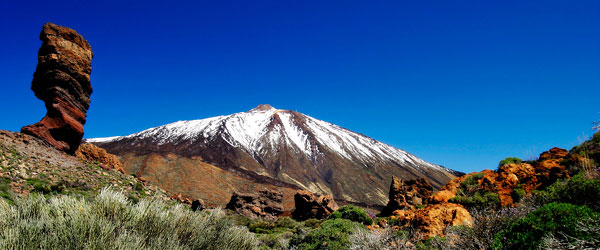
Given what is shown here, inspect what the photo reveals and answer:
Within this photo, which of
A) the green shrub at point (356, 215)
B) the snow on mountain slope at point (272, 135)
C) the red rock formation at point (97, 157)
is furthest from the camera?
the snow on mountain slope at point (272, 135)

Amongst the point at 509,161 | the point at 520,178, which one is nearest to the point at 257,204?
the point at 509,161

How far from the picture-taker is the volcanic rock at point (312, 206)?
77.7 ft

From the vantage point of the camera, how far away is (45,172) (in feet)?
44.0

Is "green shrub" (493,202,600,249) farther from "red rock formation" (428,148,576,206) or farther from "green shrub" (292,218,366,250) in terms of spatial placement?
"red rock formation" (428,148,576,206)

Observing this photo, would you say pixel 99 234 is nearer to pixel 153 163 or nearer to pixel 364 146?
pixel 153 163

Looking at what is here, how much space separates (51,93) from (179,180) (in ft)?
95.0

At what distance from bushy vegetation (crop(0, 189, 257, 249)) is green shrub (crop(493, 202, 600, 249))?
16.1 ft

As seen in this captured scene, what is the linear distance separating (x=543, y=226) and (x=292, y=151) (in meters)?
98.1

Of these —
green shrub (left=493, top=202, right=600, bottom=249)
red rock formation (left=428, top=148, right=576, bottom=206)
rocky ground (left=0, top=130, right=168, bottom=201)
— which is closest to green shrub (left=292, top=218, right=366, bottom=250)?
green shrub (left=493, top=202, right=600, bottom=249)

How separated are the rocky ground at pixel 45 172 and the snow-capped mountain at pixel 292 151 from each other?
37.3 metres

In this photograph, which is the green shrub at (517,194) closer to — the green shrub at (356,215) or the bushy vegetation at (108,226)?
the green shrub at (356,215)

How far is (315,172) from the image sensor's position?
291ft

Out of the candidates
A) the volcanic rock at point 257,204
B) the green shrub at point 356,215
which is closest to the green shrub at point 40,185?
the green shrub at point 356,215

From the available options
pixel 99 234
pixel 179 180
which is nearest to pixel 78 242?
pixel 99 234
